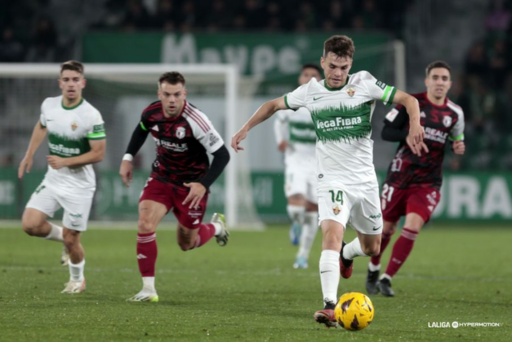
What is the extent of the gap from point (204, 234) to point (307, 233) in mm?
3219

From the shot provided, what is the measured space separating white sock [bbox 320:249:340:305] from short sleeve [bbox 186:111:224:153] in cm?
196

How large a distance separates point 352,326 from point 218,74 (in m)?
13.6

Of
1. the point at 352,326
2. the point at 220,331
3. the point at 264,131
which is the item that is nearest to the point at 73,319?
the point at 220,331

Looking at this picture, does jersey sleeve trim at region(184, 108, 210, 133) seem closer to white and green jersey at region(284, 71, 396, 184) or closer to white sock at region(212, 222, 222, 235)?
white and green jersey at region(284, 71, 396, 184)

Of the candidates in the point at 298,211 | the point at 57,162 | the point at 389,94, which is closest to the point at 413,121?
the point at 389,94

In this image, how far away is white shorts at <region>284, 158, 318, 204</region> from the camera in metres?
12.8

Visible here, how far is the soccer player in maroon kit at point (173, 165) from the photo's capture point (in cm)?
837

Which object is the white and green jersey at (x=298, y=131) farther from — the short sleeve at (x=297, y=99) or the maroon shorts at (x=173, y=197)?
the short sleeve at (x=297, y=99)

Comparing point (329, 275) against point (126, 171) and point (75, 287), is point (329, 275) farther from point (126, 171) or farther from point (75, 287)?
point (75, 287)

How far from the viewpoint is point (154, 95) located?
20.1 meters

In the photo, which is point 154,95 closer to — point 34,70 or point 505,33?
point 34,70

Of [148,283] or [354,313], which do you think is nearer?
[354,313]

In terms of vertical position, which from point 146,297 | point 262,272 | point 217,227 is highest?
point 217,227

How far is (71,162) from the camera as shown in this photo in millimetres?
9102
